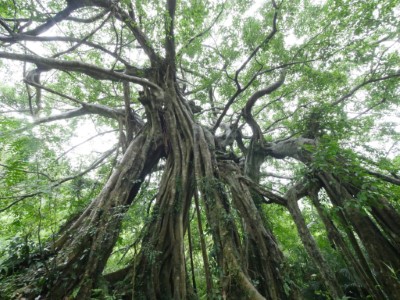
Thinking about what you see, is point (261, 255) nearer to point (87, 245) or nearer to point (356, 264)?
point (356, 264)

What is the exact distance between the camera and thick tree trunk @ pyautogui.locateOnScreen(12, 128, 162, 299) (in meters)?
1.97

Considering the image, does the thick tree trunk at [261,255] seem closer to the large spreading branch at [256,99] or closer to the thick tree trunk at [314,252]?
the thick tree trunk at [314,252]

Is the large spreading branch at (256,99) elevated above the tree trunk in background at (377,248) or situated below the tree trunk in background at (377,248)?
above

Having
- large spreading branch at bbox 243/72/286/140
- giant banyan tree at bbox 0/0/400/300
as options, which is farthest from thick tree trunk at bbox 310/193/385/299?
large spreading branch at bbox 243/72/286/140

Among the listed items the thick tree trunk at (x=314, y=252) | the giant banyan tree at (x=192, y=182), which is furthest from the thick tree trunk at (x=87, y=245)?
the thick tree trunk at (x=314, y=252)

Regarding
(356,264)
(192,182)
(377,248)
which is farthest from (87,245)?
(377,248)

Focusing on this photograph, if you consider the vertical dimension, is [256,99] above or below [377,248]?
above

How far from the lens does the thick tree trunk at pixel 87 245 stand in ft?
6.45

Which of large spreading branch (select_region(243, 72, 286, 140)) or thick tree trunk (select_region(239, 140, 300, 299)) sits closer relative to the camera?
thick tree trunk (select_region(239, 140, 300, 299))

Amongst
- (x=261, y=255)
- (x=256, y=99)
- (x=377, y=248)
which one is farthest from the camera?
(x=256, y=99)

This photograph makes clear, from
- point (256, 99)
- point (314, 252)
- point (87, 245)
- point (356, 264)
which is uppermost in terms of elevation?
point (256, 99)

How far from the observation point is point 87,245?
7.59 ft

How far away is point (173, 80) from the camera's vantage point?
4.09 m

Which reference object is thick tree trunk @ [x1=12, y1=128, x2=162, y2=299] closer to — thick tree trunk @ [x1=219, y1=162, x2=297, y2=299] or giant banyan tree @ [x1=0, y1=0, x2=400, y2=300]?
giant banyan tree @ [x1=0, y1=0, x2=400, y2=300]
